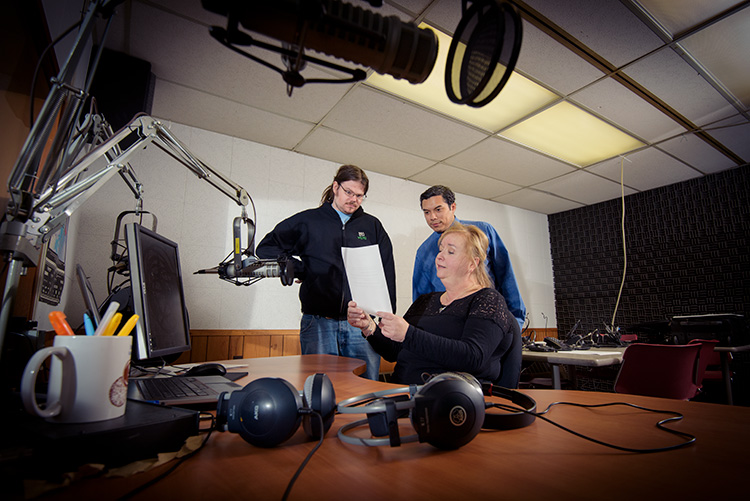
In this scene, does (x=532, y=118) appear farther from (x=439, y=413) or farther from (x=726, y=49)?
(x=439, y=413)

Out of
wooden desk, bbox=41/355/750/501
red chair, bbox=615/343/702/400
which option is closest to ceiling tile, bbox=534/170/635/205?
red chair, bbox=615/343/702/400

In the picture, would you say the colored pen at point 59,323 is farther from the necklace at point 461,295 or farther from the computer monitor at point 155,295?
the necklace at point 461,295

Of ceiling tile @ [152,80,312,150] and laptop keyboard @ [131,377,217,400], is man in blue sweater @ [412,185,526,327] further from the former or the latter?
laptop keyboard @ [131,377,217,400]

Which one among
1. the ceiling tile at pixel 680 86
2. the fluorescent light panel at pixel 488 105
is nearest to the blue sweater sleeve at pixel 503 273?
the fluorescent light panel at pixel 488 105

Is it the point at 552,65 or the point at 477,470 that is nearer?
the point at 477,470

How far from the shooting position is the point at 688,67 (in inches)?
100.0

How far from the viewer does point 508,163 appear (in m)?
4.01

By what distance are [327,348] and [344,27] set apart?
1774 mm

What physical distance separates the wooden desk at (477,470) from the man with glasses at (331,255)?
4.78ft

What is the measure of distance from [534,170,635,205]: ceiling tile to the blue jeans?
3478 mm

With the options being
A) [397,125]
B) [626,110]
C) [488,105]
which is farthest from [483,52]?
[626,110]

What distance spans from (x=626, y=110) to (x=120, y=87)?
3.68 metres

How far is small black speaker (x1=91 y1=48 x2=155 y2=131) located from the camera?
2.28m

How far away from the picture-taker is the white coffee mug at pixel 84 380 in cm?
46
